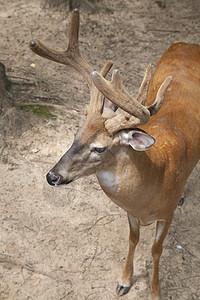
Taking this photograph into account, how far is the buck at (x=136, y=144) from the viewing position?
312 cm

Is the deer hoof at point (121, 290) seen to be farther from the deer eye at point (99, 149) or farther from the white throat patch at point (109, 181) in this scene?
the deer eye at point (99, 149)

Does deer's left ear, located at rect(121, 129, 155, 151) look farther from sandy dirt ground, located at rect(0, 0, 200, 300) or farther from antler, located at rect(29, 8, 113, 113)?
sandy dirt ground, located at rect(0, 0, 200, 300)

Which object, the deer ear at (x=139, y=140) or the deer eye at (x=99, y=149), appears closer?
the deer ear at (x=139, y=140)

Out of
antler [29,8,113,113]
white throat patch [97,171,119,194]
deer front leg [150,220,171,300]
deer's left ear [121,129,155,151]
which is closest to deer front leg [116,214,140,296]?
deer front leg [150,220,171,300]

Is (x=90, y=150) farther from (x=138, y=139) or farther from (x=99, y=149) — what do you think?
(x=138, y=139)

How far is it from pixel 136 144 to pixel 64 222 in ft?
6.74

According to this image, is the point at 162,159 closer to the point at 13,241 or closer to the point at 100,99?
the point at 100,99

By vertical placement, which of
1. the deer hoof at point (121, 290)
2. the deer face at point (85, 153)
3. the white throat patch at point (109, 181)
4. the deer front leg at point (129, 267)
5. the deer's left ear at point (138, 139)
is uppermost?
the deer's left ear at point (138, 139)

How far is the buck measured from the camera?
10.2ft

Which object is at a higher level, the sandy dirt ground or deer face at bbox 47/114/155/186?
deer face at bbox 47/114/155/186

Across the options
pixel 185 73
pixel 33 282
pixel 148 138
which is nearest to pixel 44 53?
pixel 148 138

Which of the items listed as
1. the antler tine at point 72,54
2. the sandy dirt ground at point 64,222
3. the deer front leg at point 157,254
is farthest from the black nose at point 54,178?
the sandy dirt ground at point 64,222

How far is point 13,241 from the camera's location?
4.48 meters

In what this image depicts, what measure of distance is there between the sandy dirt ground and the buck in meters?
0.30
